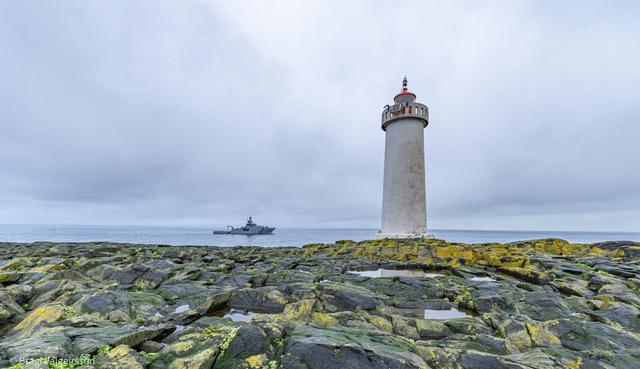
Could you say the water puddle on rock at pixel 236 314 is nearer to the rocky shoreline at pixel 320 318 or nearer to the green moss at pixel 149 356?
the rocky shoreline at pixel 320 318

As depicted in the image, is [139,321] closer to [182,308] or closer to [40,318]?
[182,308]

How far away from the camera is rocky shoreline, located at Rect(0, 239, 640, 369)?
457 cm

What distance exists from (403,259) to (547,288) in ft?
25.7

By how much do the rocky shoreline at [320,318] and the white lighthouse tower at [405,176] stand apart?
895 centimetres

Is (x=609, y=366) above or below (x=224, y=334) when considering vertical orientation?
below

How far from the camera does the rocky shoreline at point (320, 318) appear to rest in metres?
4.57

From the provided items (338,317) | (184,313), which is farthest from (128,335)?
(338,317)

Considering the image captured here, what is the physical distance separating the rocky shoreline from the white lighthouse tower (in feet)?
29.4

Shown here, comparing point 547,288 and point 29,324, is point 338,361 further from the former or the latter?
point 547,288

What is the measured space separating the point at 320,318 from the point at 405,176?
19239 mm

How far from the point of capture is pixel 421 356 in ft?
15.9

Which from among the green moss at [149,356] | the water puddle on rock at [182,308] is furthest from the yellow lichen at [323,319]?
the water puddle on rock at [182,308]

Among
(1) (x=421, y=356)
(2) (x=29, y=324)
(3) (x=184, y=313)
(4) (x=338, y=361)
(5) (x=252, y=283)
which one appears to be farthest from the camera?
(5) (x=252, y=283)

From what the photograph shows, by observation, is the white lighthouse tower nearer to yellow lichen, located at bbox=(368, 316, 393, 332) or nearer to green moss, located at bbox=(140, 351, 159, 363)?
yellow lichen, located at bbox=(368, 316, 393, 332)
